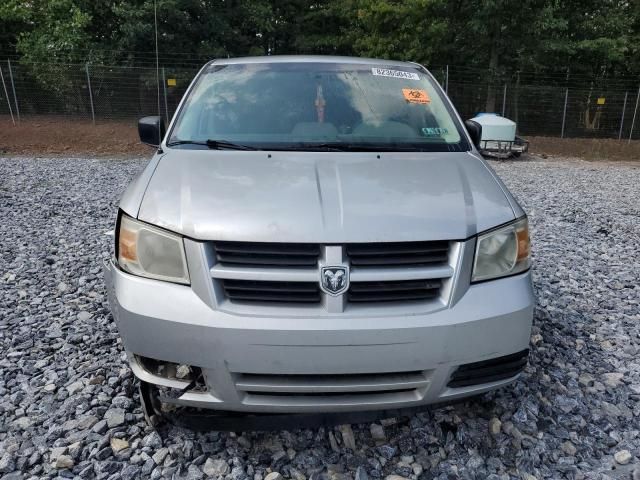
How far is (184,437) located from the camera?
2266mm

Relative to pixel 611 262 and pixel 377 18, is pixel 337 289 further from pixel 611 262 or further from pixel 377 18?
pixel 377 18

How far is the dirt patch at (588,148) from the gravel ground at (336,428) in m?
13.7

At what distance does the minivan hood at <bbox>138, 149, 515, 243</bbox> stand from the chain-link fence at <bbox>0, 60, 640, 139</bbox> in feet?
50.6

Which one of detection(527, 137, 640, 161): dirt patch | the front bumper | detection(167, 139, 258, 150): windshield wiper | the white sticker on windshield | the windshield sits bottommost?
detection(527, 137, 640, 161): dirt patch

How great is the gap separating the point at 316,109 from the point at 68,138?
14619 mm

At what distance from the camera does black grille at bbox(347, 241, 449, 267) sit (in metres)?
1.88

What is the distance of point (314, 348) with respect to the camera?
176 centimetres

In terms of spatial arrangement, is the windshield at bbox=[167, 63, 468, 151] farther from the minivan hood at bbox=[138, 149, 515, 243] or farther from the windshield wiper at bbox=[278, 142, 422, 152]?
the minivan hood at bbox=[138, 149, 515, 243]

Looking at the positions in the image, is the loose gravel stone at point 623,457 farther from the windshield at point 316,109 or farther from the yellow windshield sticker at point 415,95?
the yellow windshield sticker at point 415,95

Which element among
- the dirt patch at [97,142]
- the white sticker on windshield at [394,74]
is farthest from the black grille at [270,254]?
the dirt patch at [97,142]

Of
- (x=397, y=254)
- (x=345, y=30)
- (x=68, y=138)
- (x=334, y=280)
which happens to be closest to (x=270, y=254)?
(x=334, y=280)

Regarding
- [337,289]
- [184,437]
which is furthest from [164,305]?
[184,437]

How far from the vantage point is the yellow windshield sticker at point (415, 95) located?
126 inches

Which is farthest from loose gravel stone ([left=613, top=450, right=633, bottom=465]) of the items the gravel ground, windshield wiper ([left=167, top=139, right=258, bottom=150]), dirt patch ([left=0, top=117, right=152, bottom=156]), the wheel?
dirt patch ([left=0, top=117, right=152, bottom=156])
